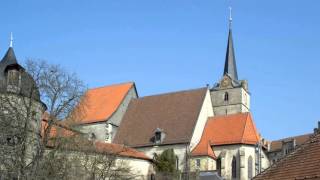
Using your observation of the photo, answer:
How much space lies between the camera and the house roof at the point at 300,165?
10602 millimetres

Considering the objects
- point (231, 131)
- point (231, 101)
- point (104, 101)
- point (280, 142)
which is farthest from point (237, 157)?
point (280, 142)

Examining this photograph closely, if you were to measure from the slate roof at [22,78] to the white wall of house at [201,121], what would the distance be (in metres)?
18.2

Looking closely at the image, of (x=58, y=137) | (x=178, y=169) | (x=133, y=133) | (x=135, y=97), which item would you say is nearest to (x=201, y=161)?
(x=178, y=169)

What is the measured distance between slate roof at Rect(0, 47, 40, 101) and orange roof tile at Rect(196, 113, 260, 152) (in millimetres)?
19260

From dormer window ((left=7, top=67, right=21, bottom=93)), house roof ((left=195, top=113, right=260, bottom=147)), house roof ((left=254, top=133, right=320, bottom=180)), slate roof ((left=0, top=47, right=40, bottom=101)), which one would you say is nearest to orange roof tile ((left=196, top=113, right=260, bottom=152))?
house roof ((left=195, top=113, right=260, bottom=147))

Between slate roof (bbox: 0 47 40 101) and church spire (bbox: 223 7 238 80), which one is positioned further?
church spire (bbox: 223 7 238 80)

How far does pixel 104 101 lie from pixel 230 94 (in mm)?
17020

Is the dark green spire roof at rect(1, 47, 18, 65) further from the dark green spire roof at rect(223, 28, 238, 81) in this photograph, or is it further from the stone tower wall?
the dark green spire roof at rect(223, 28, 238, 81)

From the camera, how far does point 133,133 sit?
52.5 m

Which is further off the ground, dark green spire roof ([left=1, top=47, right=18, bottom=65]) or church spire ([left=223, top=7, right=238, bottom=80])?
church spire ([left=223, top=7, right=238, bottom=80])

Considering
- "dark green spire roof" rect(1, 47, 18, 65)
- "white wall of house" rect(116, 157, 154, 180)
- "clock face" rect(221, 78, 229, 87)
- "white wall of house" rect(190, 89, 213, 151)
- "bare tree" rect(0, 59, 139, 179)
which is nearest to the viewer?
"bare tree" rect(0, 59, 139, 179)

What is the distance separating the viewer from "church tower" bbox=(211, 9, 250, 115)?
6475 centimetres

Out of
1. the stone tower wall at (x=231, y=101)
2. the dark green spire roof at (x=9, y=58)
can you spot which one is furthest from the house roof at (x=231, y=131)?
the dark green spire roof at (x=9, y=58)

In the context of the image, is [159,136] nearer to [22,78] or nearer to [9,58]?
[9,58]
